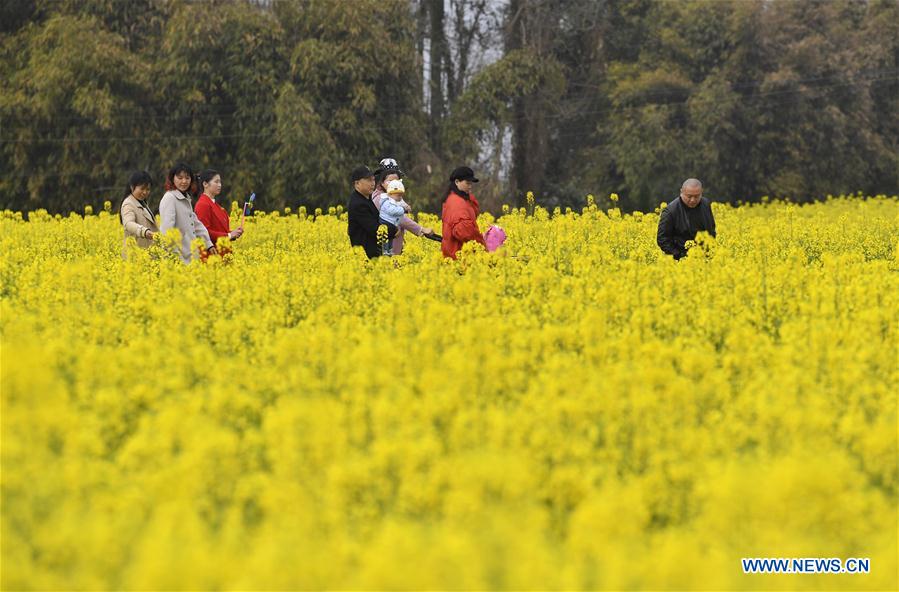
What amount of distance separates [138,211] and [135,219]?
→ 0.09 meters

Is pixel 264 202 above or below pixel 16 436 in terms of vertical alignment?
above

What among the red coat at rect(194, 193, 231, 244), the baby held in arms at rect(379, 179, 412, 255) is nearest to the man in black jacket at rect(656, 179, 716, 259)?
the baby held in arms at rect(379, 179, 412, 255)

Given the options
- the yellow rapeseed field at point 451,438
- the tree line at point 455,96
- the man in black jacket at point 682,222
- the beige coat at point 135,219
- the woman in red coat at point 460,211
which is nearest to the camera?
the yellow rapeseed field at point 451,438

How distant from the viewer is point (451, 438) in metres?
5.32

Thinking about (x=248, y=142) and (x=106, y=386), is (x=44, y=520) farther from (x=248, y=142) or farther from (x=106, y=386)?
(x=248, y=142)

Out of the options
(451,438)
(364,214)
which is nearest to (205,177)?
(364,214)

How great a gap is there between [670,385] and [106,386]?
9.52ft

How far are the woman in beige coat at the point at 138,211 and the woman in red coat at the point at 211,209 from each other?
45 centimetres

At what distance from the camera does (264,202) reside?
95.8ft

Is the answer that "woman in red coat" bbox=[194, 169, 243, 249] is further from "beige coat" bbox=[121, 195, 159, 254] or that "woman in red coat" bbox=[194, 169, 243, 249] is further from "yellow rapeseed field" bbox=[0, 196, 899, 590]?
"yellow rapeseed field" bbox=[0, 196, 899, 590]

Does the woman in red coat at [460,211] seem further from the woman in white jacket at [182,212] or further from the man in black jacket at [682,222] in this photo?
the woman in white jacket at [182,212]

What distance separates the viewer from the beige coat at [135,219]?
35.9 feet

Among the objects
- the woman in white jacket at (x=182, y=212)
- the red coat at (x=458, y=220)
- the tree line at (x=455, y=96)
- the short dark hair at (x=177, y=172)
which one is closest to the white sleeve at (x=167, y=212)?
the woman in white jacket at (x=182, y=212)

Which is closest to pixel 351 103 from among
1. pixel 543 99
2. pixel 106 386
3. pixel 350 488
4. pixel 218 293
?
pixel 543 99
